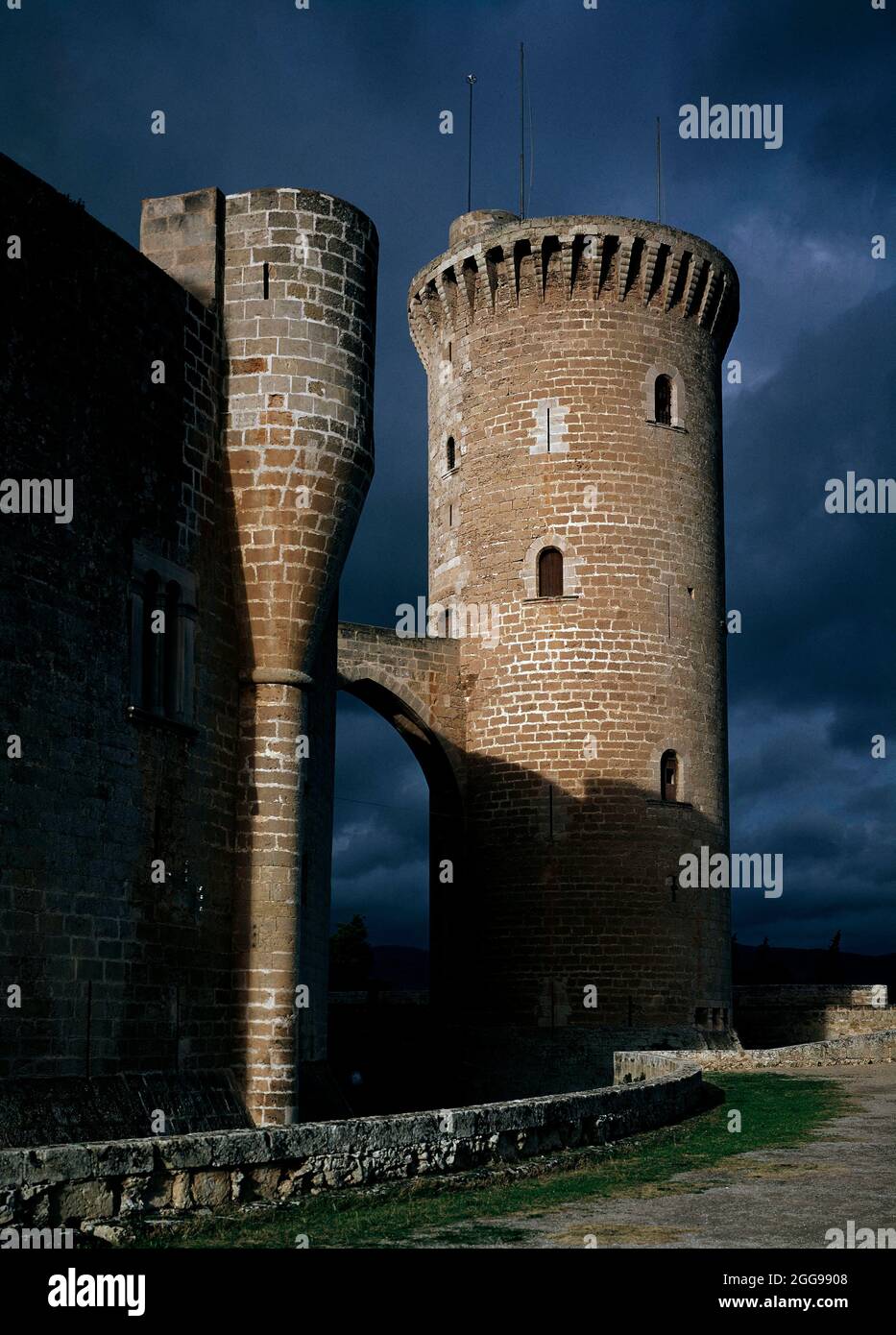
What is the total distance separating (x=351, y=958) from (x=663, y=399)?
34.6 metres

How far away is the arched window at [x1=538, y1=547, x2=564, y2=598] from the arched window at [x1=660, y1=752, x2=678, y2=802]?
3.10m

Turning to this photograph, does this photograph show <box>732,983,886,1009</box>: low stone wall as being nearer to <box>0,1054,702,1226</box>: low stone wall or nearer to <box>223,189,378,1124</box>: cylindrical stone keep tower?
<box>223,189,378,1124</box>: cylindrical stone keep tower

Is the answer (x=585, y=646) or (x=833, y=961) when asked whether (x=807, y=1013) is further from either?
(x=833, y=961)

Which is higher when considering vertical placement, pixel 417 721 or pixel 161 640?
pixel 417 721

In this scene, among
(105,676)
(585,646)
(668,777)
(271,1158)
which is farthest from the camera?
(668,777)

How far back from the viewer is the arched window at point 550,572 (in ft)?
81.6

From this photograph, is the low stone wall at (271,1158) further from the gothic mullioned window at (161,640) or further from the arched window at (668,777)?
the arched window at (668,777)

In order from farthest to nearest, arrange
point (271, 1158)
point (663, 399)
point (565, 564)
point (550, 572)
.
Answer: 1. point (663, 399)
2. point (550, 572)
3. point (565, 564)
4. point (271, 1158)

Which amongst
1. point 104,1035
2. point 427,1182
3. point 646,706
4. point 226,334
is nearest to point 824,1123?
point 427,1182

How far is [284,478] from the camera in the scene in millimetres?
13469

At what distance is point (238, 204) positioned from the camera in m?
13.8

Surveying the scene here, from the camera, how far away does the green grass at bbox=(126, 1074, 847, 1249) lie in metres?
7.27

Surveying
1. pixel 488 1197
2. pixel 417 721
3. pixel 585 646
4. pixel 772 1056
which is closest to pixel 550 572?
pixel 585 646

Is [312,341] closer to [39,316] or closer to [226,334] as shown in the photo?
[226,334]
